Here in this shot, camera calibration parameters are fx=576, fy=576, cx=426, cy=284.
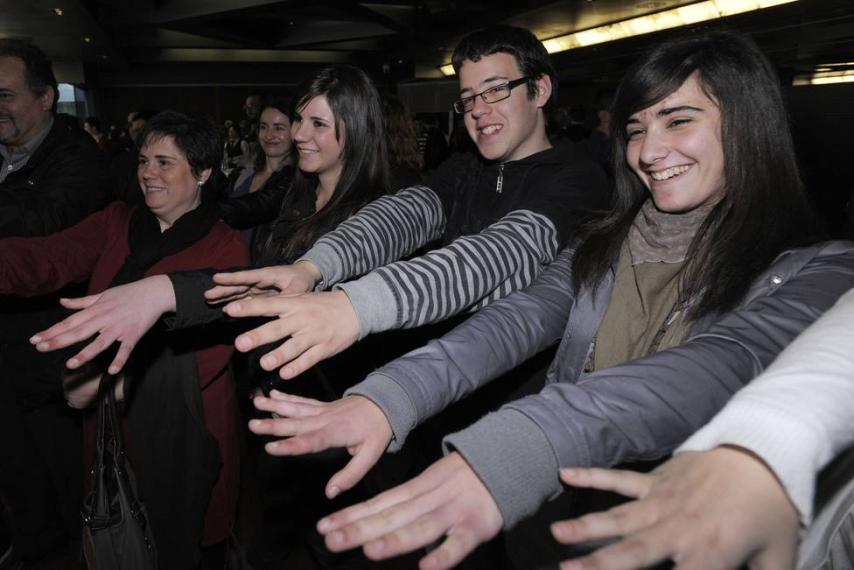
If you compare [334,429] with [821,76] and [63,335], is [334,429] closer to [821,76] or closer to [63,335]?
[63,335]

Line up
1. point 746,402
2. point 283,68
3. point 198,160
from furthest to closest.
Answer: point 283,68
point 198,160
point 746,402

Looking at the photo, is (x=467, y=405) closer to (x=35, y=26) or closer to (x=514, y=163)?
(x=514, y=163)

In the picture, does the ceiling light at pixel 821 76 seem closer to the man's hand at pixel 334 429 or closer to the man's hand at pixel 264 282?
the man's hand at pixel 264 282

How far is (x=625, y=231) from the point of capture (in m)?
1.28

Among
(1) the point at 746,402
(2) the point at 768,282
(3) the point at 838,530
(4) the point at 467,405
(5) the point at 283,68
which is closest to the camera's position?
(1) the point at 746,402

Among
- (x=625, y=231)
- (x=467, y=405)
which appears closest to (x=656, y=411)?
(x=625, y=231)

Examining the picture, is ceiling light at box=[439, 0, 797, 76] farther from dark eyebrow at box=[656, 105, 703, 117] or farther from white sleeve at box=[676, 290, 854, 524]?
white sleeve at box=[676, 290, 854, 524]

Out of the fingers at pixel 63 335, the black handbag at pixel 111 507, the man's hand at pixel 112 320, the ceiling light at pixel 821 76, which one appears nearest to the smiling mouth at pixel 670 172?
the man's hand at pixel 112 320

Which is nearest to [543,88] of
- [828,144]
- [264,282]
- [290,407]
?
[828,144]

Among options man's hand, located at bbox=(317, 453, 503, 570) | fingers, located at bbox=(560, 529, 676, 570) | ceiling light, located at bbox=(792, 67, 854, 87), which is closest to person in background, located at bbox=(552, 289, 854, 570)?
fingers, located at bbox=(560, 529, 676, 570)

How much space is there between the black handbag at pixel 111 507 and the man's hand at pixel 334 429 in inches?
35.9

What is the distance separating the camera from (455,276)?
3.86ft

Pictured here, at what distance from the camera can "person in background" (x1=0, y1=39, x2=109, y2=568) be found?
83.4 inches

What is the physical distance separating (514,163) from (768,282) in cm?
80
